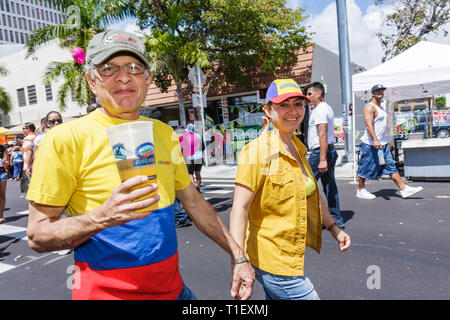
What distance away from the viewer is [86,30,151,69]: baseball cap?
1465 millimetres

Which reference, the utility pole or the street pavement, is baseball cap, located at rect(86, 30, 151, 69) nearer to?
the street pavement

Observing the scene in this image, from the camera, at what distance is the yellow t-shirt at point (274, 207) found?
1990 millimetres

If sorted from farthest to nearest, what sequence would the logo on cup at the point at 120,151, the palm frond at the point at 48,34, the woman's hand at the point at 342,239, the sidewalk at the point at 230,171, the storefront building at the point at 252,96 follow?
the storefront building at the point at 252,96 < the palm frond at the point at 48,34 < the sidewalk at the point at 230,171 < the woman's hand at the point at 342,239 < the logo on cup at the point at 120,151

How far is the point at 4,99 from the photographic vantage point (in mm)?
33500

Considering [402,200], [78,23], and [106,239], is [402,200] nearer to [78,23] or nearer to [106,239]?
[106,239]

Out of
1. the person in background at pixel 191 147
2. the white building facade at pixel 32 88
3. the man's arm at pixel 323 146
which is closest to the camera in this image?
the man's arm at pixel 323 146

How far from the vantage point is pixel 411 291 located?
3172 mm

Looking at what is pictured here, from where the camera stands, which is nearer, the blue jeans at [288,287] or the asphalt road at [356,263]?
the blue jeans at [288,287]

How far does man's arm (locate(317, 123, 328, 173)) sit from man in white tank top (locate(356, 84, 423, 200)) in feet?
6.32

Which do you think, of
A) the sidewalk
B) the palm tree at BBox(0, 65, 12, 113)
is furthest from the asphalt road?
the palm tree at BBox(0, 65, 12, 113)

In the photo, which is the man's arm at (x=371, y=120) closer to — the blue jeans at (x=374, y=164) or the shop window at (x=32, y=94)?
the blue jeans at (x=374, y=164)

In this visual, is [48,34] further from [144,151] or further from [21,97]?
[21,97]

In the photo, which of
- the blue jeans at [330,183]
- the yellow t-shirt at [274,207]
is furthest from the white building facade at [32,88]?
the yellow t-shirt at [274,207]

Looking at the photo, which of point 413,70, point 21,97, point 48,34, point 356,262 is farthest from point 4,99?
point 356,262
